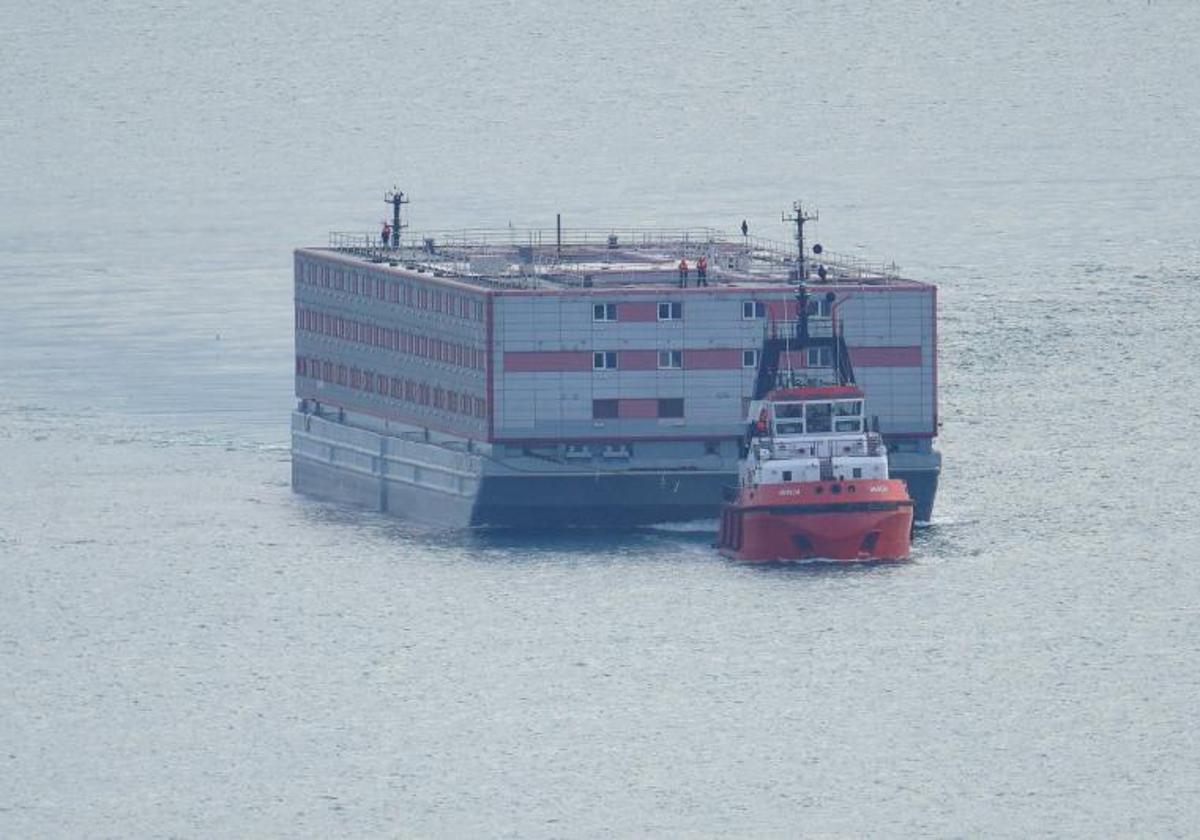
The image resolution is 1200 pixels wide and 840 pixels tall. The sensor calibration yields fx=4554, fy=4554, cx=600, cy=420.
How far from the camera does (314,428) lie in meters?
180

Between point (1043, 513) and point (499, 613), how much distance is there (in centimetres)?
2650

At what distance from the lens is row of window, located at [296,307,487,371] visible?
167500mm

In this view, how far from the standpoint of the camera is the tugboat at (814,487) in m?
155

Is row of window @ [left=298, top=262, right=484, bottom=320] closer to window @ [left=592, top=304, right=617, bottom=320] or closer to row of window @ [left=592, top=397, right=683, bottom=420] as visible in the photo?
window @ [left=592, top=304, right=617, bottom=320]

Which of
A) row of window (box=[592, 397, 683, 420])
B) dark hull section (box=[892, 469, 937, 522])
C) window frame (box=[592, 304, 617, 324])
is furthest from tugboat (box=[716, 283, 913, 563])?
window frame (box=[592, 304, 617, 324])

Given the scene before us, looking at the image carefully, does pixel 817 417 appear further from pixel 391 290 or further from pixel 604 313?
pixel 391 290

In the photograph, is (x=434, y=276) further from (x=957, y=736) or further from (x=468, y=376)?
(x=957, y=736)

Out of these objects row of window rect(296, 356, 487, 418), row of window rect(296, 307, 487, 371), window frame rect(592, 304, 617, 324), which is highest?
window frame rect(592, 304, 617, 324)

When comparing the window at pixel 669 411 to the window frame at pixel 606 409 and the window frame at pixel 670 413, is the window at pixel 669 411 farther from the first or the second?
the window frame at pixel 606 409

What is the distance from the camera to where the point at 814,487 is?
15538 centimetres

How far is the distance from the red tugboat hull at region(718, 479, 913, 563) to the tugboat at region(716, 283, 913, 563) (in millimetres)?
34

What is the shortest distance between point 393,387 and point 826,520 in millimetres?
26243

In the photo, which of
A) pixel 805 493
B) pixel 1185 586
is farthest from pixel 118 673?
pixel 1185 586

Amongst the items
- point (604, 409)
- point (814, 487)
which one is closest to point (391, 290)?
point (604, 409)
